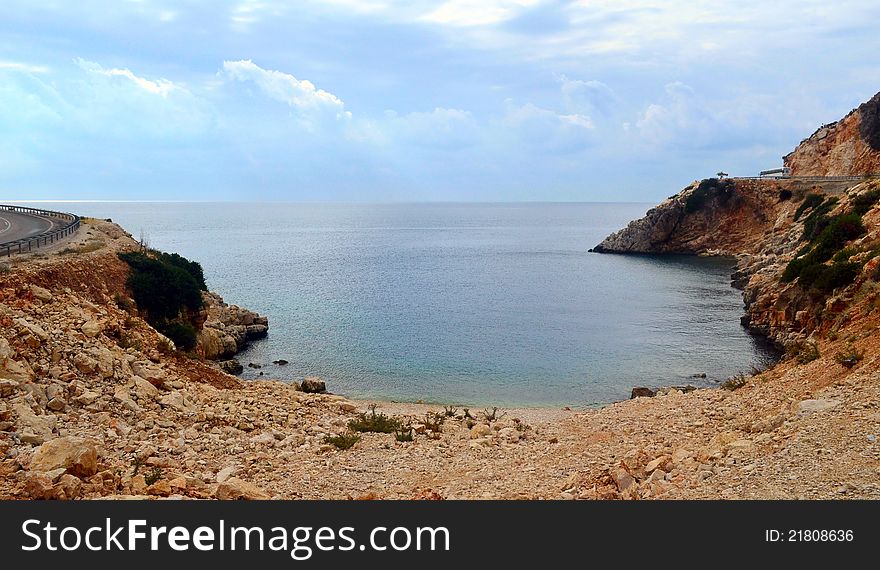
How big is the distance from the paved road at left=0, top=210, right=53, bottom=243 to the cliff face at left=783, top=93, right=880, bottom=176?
84.7 metres

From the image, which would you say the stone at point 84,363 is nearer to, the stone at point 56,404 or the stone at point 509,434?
the stone at point 56,404

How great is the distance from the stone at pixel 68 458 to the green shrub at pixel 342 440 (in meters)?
6.40

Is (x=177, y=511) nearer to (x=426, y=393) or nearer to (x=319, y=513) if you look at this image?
(x=319, y=513)

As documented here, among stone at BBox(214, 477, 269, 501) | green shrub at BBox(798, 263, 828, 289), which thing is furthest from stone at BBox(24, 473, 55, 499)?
green shrub at BBox(798, 263, 828, 289)

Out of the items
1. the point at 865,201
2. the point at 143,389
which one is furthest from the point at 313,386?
the point at 865,201

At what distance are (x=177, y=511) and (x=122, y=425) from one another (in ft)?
29.1

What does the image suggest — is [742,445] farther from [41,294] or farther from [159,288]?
[159,288]

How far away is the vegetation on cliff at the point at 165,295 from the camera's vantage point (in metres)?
30.7

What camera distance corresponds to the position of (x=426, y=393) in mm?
31828

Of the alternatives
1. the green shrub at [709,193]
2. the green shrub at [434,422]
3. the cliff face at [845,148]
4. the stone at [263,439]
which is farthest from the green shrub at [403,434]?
the green shrub at [709,193]

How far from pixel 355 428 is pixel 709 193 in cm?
9143

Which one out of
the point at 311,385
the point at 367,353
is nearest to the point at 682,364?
the point at 367,353

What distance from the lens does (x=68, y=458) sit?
13.0 m

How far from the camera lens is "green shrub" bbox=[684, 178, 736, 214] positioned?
9731 cm
